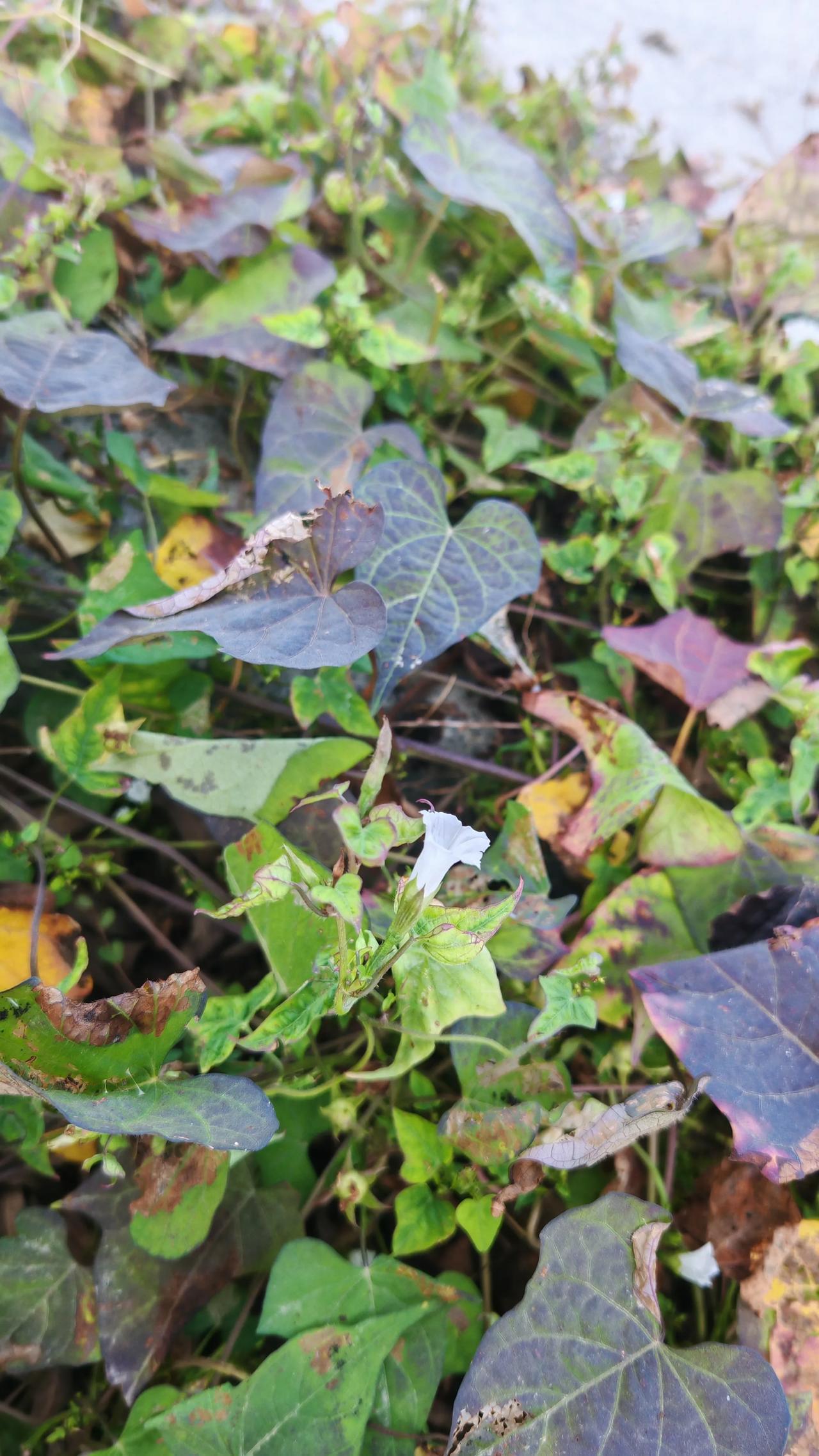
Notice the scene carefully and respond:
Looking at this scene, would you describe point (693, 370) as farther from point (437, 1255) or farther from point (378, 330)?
point (437, 1255)

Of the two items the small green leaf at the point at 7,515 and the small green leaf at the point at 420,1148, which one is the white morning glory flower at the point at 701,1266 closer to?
the small green leaf at the point at 420,1148

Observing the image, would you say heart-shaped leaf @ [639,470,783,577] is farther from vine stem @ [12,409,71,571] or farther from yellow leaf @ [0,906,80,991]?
yellow leaf @ [0,906,80,991]

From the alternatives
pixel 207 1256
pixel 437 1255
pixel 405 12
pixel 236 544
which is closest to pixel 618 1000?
pixel 437 1255

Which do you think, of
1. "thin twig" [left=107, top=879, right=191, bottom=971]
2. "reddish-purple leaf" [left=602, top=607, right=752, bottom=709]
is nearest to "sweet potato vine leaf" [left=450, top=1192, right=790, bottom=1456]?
"thin twig" [left=107, top=879, right=191, bottom=971]

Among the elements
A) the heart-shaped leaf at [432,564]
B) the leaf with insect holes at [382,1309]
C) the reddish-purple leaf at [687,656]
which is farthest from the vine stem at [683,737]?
the leaf with insect holes at [382,1309]

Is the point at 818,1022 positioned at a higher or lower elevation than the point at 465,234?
lower

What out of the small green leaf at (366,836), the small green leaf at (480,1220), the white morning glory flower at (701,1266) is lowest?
the white morning glory flower at (701,1266)

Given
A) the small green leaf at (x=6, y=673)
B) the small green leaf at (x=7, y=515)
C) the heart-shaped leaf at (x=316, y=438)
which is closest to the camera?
the small green leaf at (x=6, y=673)
